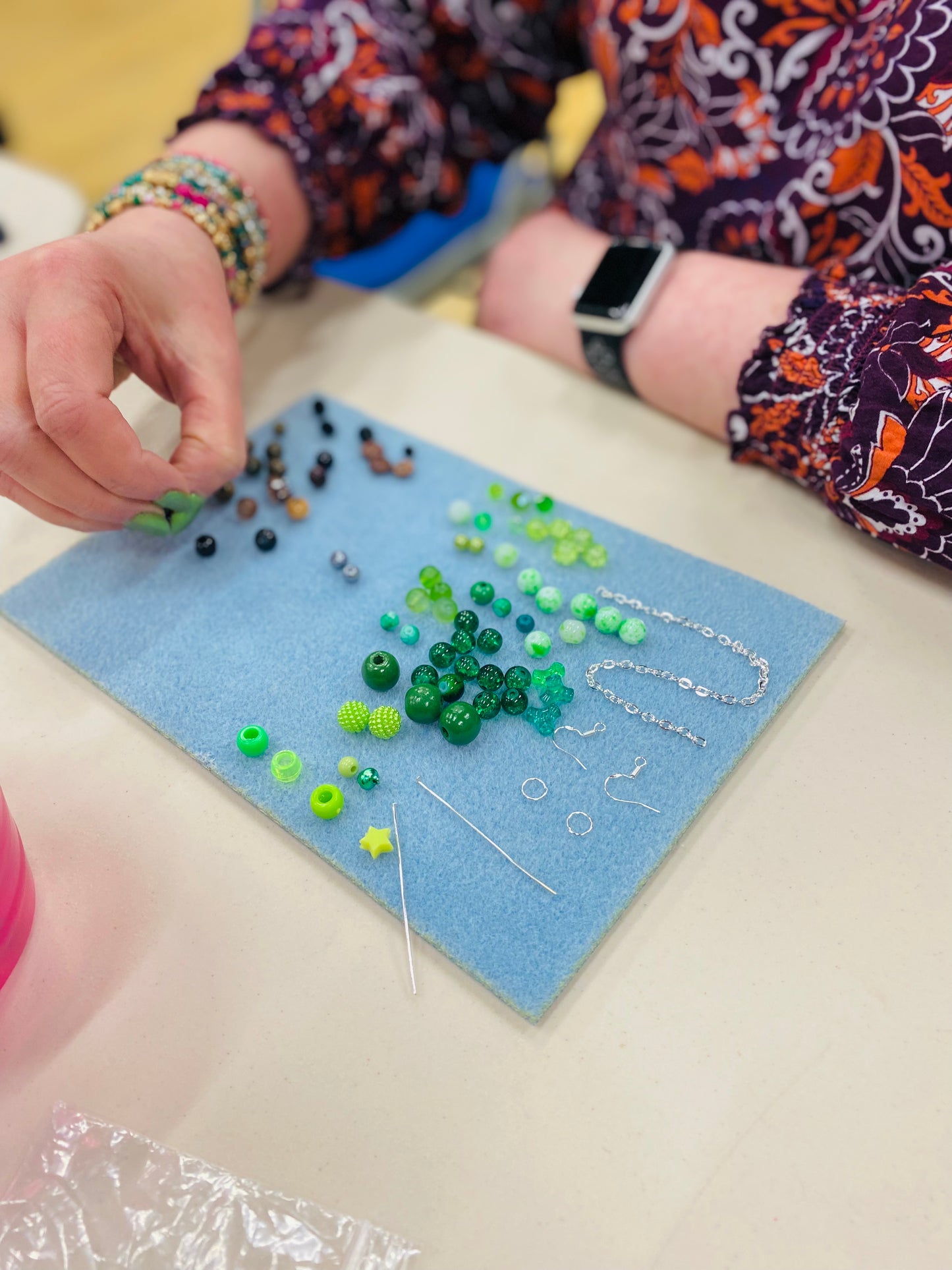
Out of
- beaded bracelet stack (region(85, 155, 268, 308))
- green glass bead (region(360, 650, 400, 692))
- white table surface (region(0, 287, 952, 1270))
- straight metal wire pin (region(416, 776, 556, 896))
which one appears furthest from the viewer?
beaded bracelet stack (region(85, 155, 268, 308))

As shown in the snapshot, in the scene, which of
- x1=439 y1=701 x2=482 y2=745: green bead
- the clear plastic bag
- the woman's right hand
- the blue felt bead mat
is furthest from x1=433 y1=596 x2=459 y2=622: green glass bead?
the clear plastic bag

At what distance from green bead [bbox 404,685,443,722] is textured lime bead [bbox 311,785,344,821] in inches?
3.3

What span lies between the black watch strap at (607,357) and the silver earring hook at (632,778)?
1.45ft

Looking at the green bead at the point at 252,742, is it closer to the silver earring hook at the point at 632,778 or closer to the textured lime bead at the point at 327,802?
the textured lime bead at the point at 327,802

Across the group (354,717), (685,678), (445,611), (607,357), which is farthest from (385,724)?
(607,357)

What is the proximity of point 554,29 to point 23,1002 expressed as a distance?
1094 mm

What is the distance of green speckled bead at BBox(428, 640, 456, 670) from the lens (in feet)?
2.45

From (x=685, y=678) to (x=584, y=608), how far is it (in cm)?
10

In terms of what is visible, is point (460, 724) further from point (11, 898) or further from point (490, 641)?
point (11, 898)

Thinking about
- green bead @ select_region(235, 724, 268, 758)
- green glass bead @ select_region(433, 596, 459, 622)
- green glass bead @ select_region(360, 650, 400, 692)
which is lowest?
green bead @ select_region(235, 724, 268, 758)

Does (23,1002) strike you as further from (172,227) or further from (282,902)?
(172,227)

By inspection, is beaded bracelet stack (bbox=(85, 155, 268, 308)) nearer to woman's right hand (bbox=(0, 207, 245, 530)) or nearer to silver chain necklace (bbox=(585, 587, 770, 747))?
woman's right hand (bbox=(0, 207, 245, 530))

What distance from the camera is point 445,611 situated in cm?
79

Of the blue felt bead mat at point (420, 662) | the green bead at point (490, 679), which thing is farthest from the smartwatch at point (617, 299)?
the green bead at point (490, 679)
